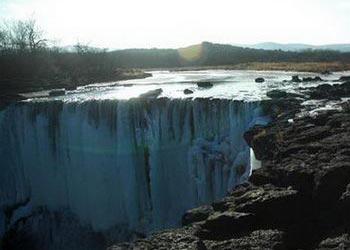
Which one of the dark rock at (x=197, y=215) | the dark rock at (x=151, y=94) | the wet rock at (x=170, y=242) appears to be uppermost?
the dark rock at (x=151, y=94)

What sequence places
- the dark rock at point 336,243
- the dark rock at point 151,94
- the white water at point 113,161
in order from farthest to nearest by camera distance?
1. the dark rock at point 151,94
2. the white water at point 113,161
3. the dark rock at point 336,243

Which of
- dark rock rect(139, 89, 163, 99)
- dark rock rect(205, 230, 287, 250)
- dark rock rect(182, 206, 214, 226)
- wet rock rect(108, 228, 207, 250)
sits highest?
dark rock rect(139, 89, 163, 99)

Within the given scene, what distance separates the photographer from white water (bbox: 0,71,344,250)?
2119 centimetres

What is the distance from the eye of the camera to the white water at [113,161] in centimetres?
2119

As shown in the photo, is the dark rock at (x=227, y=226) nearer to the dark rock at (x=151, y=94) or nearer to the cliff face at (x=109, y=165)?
the cliff face at (x=109, y=165)

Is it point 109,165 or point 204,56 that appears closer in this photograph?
point 109,165

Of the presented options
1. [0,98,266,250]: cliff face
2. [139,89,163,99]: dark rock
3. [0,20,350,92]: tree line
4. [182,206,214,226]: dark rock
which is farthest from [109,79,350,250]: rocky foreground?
[0,20,350,92]: tree line

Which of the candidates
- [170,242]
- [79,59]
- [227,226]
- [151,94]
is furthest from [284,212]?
[79,59]

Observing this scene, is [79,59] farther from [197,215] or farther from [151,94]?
[197,215]

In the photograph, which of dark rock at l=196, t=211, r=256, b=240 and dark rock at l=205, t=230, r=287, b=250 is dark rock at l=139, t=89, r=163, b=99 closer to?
dark rock at l=196, t=211, r=256, b=240

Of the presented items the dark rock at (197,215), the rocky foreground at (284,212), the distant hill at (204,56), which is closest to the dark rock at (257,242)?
the rocky foreground at (284,212)

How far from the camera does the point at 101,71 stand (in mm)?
47281

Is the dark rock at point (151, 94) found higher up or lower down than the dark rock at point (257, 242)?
higher up

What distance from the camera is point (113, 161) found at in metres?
23.8
